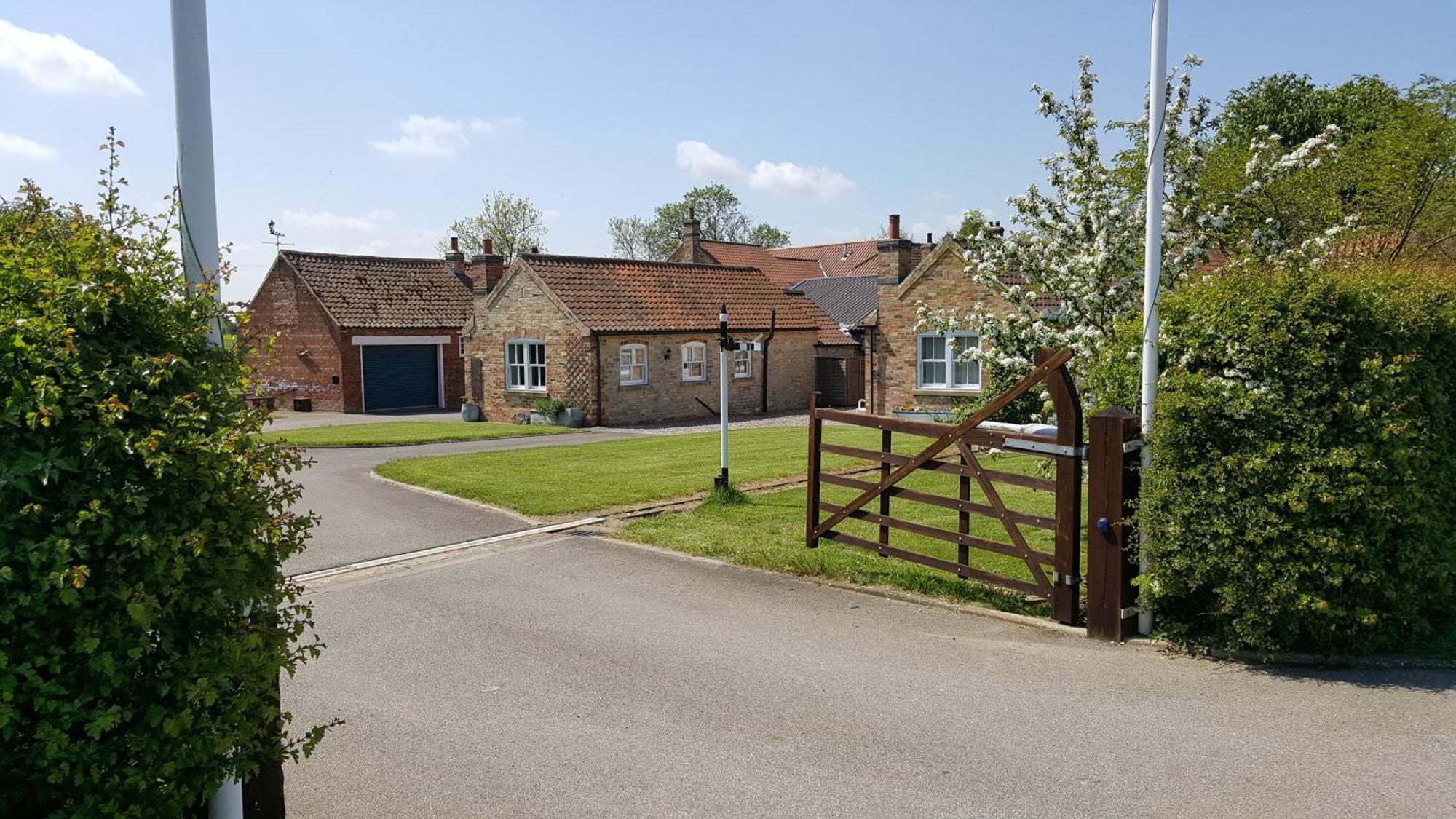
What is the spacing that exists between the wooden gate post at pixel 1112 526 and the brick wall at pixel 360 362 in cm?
3488

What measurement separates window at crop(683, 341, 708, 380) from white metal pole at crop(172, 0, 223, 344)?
2919 cm

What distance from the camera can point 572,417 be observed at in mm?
30891

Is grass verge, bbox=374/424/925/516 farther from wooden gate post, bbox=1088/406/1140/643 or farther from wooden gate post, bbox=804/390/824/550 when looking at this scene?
wooden gate post, bbox=1088/406/1140/643

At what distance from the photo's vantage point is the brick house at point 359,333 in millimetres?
38969

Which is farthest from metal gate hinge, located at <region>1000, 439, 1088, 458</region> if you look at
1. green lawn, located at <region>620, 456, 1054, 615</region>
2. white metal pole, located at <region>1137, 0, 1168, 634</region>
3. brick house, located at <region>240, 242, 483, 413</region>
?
brick house, located at <region>240, 242, 483, 413</region>

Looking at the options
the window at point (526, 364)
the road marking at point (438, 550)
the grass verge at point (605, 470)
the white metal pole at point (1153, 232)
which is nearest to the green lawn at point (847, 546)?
the road marking at point (438, 550)

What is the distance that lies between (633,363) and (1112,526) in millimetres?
25069

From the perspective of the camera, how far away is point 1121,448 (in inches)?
317

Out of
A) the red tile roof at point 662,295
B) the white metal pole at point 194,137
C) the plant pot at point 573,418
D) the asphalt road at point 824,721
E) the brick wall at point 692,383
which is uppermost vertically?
the red tile roof at point 662,295

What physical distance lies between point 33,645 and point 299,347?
129 ft

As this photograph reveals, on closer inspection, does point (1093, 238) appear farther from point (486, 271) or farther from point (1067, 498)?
point (486, 271)

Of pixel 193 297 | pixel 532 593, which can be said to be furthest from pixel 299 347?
pixel 193 297

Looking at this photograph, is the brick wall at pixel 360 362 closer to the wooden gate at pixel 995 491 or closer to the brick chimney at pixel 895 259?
the brick chimney at pixel 895 259

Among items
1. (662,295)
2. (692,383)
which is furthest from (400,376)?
(692,383)
